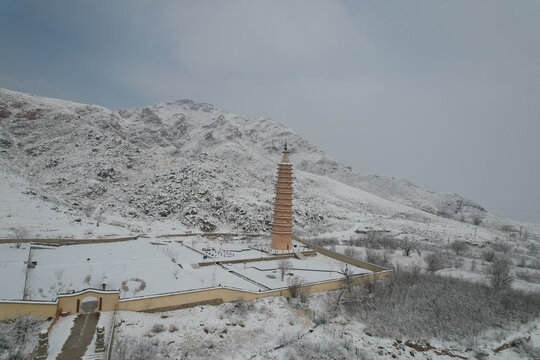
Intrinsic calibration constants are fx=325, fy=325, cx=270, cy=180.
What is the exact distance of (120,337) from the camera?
436 inches

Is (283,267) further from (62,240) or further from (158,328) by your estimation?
(62,240)

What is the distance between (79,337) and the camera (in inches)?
411

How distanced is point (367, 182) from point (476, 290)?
2896 inches

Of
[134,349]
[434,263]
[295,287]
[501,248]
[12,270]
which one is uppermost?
[501,248]

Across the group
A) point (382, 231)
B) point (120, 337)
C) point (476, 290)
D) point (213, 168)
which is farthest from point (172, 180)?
point (476, 290)

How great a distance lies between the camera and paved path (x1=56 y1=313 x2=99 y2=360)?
31.1 ft

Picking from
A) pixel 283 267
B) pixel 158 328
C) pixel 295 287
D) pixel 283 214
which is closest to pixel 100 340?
pixel 158 328

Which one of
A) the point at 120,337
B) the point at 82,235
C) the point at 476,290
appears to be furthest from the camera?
the point at 82,235

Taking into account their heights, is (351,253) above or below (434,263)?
below

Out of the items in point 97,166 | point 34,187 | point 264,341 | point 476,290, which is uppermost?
point 97,166

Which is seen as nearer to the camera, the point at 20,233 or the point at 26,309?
the point at 26,309

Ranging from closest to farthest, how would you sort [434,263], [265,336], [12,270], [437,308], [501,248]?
[265,336] < [12,270] < [437,308] < [434,263] < [501,248]

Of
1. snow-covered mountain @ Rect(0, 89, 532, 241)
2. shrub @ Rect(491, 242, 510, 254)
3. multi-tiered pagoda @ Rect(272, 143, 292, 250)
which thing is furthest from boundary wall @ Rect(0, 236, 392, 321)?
shrub @ Rect(491, 242, 510, 254)

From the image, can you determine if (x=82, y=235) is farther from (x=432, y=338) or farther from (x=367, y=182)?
(x=367, y=182)
